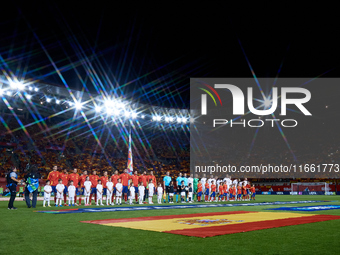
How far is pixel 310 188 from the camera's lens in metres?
37.0

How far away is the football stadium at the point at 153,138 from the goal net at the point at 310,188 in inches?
4.2

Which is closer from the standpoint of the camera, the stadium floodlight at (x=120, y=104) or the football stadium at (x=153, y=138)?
the football stadium at (x=153, y=138)

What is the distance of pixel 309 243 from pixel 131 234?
10.3 feet

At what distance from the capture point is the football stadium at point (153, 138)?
704 cm

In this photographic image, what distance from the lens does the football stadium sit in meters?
7.04

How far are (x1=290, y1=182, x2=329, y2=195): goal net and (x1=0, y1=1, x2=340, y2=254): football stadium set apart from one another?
0.11 m

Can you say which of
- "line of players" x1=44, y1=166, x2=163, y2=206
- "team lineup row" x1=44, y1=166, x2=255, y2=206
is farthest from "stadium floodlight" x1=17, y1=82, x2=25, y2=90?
"line of players" x1=44, y1=166, x2=163, y2=206

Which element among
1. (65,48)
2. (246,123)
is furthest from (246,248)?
(246,123)

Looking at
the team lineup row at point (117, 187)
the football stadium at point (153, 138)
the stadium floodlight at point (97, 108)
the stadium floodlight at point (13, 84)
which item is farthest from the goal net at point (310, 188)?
the stadium floodlight at point (13, 84)

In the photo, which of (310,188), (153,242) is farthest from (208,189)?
(310,188)

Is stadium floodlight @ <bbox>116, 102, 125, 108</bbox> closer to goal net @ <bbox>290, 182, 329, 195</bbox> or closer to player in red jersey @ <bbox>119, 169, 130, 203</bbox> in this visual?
goal net @ <bbox>290, 182, 329, 195</bbox>

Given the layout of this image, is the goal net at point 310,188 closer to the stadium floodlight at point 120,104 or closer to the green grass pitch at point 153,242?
the stadium floodlight at point 120,104

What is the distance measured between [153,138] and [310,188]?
2089cm

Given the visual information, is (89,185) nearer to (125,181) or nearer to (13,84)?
(125,181)
